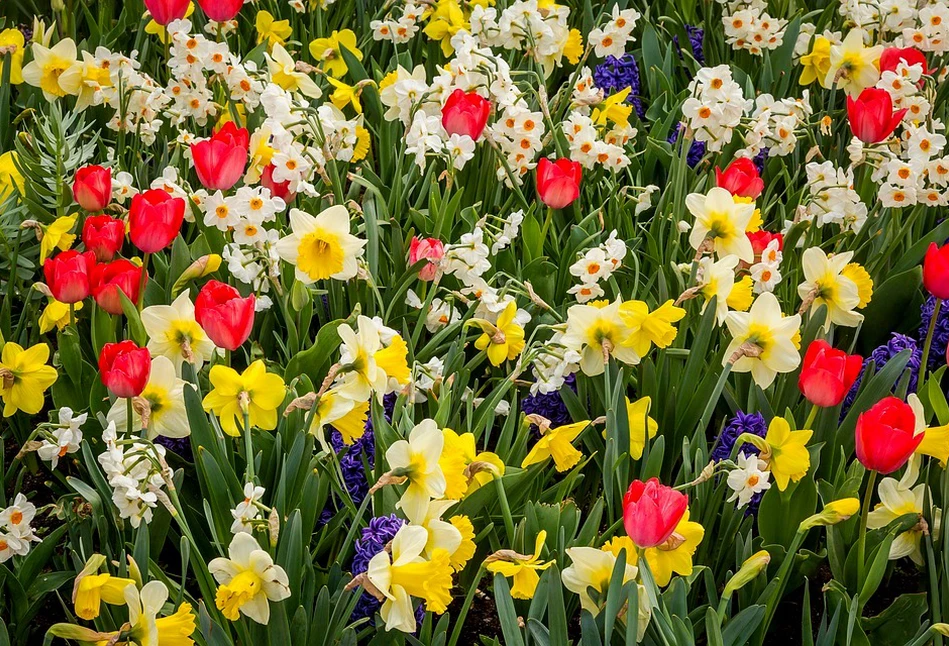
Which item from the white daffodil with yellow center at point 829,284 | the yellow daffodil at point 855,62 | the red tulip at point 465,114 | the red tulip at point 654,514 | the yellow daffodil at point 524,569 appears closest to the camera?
the red tulip at point 654,514

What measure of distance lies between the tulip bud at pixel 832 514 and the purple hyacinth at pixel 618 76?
167cm

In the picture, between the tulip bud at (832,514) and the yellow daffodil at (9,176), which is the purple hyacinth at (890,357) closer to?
the tulip bud at (832,514)

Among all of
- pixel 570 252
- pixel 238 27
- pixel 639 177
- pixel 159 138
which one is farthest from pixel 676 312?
pixel 238 27

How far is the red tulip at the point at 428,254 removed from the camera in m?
1.79

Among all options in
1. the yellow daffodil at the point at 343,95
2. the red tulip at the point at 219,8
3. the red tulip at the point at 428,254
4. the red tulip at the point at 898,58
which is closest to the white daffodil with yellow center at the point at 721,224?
the red tulip at the point at 428,254

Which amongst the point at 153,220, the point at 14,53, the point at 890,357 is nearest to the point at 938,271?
the point at 890,357

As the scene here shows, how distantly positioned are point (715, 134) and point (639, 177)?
0.25m

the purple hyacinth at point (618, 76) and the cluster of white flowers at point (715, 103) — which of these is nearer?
the cluster of white flowers at point (715, 103)

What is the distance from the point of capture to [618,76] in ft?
9.18

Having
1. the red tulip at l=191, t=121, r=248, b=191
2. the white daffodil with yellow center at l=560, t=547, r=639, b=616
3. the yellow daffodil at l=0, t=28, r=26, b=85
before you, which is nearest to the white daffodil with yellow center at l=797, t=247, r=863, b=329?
the white daffodil with yellow center at l=560, t=547, r=639, b=616

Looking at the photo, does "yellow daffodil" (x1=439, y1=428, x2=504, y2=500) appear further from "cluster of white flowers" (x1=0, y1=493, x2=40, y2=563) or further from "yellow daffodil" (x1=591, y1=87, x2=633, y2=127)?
"yellow daffodil" (x1=591, y1=87, x2=633, y2=127)

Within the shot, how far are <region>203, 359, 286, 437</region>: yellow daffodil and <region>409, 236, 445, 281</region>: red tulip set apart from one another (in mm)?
455

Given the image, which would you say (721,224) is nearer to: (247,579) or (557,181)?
(557,181)

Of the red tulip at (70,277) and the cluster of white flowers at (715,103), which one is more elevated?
the cluster of white flowers at (715,103)
